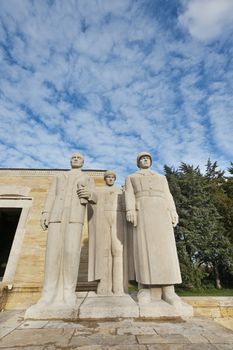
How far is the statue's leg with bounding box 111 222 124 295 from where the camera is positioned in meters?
4.93

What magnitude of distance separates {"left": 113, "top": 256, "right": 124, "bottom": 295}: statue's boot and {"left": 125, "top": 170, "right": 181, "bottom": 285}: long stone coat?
0.72 metres

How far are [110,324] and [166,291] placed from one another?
4.24 ft

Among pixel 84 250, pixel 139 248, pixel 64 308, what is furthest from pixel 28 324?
pixel 84 250

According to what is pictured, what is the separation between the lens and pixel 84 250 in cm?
941

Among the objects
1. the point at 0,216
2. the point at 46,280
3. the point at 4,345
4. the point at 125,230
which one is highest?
the point at 0,216

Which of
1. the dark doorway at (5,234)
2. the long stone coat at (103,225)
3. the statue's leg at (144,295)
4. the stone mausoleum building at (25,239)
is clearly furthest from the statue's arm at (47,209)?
the dark doorway at (5,234)

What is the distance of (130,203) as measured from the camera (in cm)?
475

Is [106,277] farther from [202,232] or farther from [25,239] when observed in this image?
[202,232]

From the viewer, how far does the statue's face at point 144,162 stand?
5262mm

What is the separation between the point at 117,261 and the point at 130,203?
53.1 inches

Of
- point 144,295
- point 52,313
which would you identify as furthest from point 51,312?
point 144,295

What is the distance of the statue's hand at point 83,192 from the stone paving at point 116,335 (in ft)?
7.03

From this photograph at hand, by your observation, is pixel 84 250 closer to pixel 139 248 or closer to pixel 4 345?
pixel 139 248

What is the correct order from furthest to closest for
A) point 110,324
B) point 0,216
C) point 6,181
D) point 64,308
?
point 0,216, point 6,181, point 64,308, point 110,324
